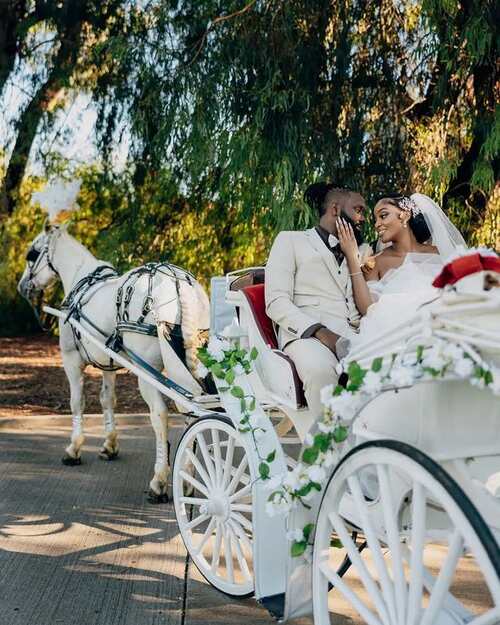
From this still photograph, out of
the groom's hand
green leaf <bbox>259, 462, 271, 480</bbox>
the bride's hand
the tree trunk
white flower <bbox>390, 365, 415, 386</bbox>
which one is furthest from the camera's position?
the tree trunk

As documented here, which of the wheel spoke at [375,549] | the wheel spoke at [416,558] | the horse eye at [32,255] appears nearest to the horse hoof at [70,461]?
the horse eye at [32,255]

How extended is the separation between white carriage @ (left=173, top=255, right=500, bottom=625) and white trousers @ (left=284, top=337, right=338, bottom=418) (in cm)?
6

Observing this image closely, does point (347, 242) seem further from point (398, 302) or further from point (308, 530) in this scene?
point (308, 530)

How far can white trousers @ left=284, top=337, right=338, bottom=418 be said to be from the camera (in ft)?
11.6

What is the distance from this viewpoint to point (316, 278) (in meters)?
4.14

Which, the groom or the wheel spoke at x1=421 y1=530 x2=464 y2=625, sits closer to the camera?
the wheel spoke at x1=421 y1=530 x2=464 y2=625

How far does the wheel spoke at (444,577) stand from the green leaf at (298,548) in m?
0.72

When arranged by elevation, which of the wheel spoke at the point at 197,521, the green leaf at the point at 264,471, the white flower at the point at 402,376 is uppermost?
the white flower at the point at 402,376

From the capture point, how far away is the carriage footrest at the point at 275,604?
340cm

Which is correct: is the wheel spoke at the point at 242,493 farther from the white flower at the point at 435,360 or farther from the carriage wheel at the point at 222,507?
the white flower at the point at 435,360

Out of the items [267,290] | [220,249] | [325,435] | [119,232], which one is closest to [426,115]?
[220,249]

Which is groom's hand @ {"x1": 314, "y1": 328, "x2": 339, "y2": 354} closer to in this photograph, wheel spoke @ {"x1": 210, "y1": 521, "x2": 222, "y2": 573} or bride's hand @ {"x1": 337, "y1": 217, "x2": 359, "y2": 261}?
bride's hand @ {"x1": 337, "y1": 217, "x2": 359, "y2": 261}

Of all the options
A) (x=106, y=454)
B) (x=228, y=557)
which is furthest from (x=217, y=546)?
(x=106, y=454)

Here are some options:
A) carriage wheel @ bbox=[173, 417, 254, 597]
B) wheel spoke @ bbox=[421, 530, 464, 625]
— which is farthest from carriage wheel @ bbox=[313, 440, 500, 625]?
carriage wheel @ bbox=[173, 417, 254, 597]
